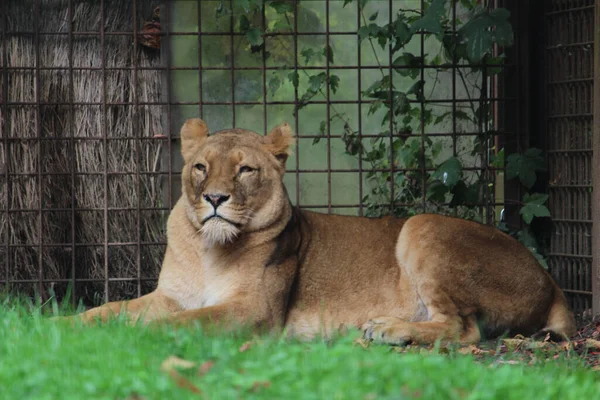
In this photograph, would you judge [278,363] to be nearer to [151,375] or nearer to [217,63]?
[151,375]

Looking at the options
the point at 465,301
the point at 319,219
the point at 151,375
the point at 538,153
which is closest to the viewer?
the point at 151,375

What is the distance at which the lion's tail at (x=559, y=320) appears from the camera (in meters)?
5.85

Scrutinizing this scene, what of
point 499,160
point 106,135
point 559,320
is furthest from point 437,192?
point 106,135

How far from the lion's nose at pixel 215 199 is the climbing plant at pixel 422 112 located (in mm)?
1911

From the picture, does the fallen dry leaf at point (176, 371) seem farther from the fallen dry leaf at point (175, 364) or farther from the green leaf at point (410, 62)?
the green leaf at point (410, 62)

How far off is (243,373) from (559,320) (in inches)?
122

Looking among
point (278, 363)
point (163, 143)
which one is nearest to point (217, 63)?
point (163, 143)

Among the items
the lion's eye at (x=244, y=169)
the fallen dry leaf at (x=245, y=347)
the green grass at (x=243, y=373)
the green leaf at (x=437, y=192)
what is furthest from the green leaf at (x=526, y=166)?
the fallen dry leaf at (x=245, y=347)

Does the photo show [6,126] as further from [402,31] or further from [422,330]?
[422,330]

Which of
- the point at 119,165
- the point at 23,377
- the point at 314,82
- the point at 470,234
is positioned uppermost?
the point at 314,82

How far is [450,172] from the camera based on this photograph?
6.97 m

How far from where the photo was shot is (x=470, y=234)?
6.08 meters

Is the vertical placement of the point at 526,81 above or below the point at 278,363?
above

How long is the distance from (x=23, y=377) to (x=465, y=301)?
306 cm
